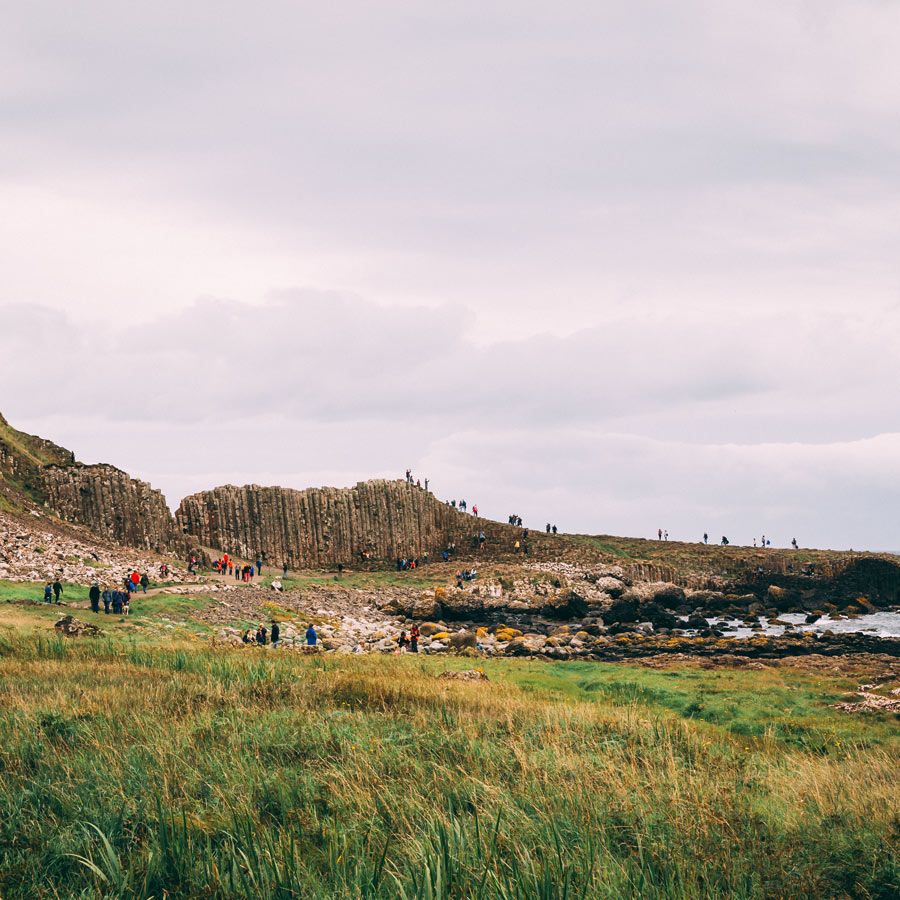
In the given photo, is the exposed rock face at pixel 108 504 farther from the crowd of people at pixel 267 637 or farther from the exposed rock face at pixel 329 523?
the crowd of people at pixel 267 637

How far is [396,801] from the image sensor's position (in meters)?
7.66

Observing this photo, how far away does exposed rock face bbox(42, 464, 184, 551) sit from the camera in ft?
171

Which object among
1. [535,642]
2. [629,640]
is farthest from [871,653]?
[535,642]

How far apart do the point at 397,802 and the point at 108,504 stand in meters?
50.1

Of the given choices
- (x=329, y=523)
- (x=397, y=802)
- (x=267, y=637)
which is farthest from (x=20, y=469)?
(x=397, y=802)

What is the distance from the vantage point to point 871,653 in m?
37.8

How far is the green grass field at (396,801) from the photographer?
20.2ft

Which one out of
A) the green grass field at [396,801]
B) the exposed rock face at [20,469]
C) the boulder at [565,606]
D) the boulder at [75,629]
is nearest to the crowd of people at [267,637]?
the boulder at [75,629]

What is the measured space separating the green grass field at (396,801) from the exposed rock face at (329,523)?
4447 centimetres

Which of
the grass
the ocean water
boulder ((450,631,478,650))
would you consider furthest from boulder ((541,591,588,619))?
the grass

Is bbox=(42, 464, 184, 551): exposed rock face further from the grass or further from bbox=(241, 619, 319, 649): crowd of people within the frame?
the grass

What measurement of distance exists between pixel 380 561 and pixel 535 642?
2762 centimetres

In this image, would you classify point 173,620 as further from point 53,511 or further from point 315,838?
point 315,838

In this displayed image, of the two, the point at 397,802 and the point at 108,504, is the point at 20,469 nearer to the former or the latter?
the point at 108,504
